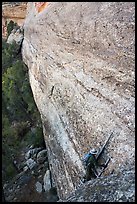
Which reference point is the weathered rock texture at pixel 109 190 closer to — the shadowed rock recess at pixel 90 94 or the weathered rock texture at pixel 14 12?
the shadowed rock recess at pixel 90 94

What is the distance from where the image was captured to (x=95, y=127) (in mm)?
9625

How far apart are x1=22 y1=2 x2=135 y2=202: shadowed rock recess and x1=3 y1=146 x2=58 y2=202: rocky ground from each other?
9.00 feet

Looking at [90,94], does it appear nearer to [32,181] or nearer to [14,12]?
[32,181]

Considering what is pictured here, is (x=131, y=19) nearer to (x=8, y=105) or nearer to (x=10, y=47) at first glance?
(x=8, y=105)

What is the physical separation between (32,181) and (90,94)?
831 cm

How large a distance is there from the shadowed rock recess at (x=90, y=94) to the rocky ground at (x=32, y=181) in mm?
2742

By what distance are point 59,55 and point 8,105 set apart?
9.30 meters

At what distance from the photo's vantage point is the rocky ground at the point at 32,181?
16.0 m

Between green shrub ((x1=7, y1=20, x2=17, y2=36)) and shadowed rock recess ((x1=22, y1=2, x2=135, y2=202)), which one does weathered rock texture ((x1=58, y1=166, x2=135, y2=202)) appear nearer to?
shadowed rock recess ((x1=22, y1=2, x2=135, y2=202))

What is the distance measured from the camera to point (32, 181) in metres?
17.3

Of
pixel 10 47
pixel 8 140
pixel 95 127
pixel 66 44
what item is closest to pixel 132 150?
pixel 95 127

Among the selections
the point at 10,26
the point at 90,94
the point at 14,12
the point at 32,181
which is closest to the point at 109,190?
the point at 90,94

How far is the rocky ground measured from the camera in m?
16.0

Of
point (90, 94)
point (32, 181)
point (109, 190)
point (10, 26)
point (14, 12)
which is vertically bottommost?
point (32, 181)
